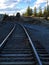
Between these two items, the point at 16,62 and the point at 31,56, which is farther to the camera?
the point at 31,56

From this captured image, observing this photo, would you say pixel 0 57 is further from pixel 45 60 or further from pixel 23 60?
pixel 45 60

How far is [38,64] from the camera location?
7.30 m

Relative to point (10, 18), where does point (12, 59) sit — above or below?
above

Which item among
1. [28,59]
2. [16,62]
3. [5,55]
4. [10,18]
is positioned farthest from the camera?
[10,18]

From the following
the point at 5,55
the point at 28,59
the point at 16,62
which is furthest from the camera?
the point at 5,55

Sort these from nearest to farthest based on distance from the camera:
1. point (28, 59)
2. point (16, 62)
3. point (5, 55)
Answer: point (16, 62) → point (28, 59) → point (5, 55)

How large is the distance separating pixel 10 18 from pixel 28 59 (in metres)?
84.6

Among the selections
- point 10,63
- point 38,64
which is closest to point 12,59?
point 10,63

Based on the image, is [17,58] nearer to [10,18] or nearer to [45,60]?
[45,60]

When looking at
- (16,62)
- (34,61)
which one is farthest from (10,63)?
(34,61)

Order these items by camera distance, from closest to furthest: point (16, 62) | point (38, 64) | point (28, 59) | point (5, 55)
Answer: point (38, 64) → point (16, 62) → point (28, 59) → point (5, 55)

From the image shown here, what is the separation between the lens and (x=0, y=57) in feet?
28.9

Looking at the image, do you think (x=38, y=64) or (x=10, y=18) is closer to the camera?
(x=38, y=64)

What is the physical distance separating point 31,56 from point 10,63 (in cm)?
139
